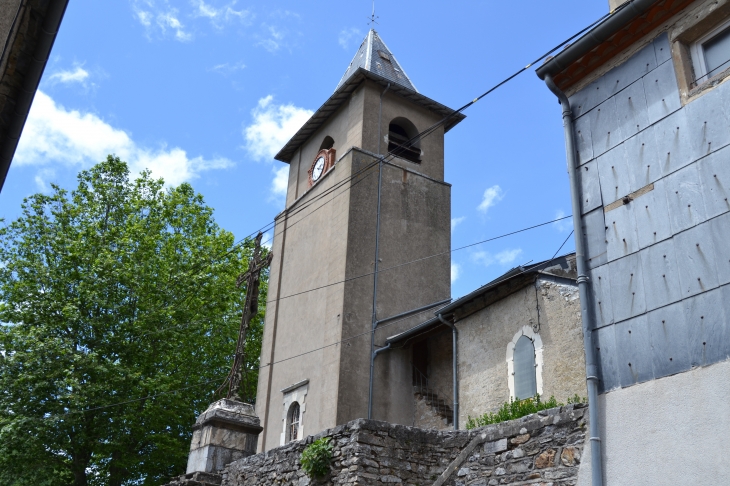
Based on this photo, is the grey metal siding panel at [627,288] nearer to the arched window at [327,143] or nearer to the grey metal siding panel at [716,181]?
the grey metal siding panel at [716,181]

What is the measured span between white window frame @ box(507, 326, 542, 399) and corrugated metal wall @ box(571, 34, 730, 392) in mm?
5302

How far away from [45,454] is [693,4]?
699 inches

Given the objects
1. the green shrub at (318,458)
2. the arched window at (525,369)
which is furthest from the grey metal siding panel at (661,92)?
the arched window at (525,369)

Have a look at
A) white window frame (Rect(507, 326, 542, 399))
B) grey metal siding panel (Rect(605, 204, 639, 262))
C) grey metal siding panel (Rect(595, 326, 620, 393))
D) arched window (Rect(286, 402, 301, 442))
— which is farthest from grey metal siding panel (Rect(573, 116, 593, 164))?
arched window (Rect(286, 402, 301, 442))

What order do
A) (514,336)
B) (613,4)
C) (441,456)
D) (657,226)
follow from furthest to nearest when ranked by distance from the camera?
(514,336)
(441,456)
(613,4)
(657,226)

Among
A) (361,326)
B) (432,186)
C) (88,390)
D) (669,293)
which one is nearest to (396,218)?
(432,186)

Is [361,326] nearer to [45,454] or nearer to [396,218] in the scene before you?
[396,218]

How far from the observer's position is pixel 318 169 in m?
20.7

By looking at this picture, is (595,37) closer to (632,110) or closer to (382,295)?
(632,110)

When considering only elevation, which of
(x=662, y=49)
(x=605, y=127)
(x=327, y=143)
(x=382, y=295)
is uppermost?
(x=327, y=143)

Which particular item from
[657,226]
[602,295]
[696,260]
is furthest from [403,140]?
[696,260]

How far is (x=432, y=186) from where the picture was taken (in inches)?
779

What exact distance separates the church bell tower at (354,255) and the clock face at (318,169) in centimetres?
5

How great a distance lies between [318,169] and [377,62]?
13.1 feet
